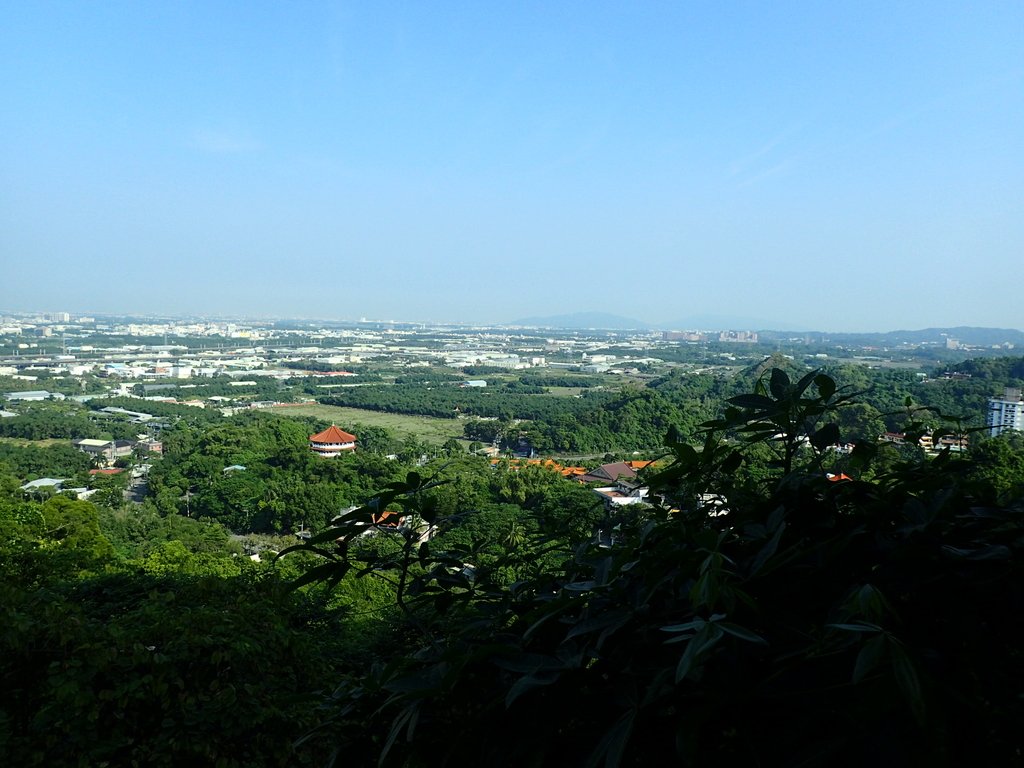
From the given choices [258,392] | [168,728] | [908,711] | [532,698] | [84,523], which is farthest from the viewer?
[258,392]

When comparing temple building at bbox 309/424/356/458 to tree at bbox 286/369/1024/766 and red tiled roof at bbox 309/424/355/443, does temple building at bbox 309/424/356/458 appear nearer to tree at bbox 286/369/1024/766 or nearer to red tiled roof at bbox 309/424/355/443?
red tiled roof at bbox 309/424/355/443

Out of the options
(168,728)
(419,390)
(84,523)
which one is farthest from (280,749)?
(419,390)

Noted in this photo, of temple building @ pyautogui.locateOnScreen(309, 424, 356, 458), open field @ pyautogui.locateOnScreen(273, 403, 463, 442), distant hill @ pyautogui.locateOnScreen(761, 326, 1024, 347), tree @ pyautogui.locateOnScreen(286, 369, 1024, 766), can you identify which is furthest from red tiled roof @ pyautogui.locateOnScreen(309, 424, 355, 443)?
distant hill @ pyautogui.locateOnScreen(761, 326, 1024, 347)

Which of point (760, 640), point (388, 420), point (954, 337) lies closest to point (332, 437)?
point (388, 420)

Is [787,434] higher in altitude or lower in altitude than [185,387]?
higher

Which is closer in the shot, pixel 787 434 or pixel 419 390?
pixel 787 434

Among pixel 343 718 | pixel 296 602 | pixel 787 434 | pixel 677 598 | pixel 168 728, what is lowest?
pixel 296 602

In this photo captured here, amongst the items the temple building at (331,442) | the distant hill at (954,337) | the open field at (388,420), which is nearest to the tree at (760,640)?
the temple building at (331,442)

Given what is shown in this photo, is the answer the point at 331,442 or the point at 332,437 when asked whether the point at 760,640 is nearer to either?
the point at 331,442

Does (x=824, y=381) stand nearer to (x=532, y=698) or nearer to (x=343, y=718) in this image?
(x=532, y=698)
